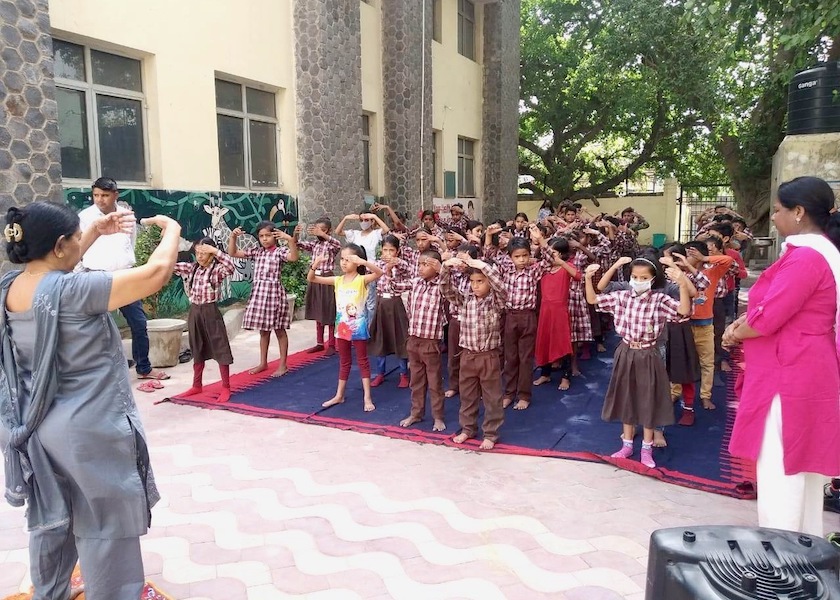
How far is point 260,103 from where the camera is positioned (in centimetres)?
898

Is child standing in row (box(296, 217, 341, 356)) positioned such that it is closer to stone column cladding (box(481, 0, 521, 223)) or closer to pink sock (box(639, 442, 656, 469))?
pink sock (box(639, 442, 656, 469))

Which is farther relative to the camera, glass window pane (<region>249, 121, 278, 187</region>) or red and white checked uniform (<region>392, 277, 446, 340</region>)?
glass window pane (<region>249, 121, 278, 187</region>)

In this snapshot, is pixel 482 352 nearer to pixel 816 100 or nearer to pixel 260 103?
pixel 260 103

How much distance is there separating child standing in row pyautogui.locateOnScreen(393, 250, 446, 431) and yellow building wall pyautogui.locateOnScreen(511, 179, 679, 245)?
1540 centimetres

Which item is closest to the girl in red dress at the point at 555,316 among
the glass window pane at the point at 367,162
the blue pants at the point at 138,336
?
the blue pants at the point at 138,336

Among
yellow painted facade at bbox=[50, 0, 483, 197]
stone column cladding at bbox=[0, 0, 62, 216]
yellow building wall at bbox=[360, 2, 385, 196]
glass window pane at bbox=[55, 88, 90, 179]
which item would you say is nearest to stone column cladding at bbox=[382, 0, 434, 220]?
yellow building wall at bbox=[360, 2, 385, 196]

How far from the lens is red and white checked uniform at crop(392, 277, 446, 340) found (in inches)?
184

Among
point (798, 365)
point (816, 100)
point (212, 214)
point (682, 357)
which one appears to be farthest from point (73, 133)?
point (816, 100)

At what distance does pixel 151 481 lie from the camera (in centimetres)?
233

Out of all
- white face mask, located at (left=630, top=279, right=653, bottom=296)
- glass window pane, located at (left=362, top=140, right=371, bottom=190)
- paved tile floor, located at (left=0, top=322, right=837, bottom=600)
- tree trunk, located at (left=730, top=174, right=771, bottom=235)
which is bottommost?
paved tile floor, located at (left=0, top=322, right=837, bottom=600)

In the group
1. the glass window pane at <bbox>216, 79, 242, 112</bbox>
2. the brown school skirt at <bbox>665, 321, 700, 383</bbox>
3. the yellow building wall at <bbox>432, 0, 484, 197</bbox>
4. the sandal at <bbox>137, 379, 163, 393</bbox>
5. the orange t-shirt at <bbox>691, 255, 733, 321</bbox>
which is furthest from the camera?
the yellow building wall at <bbox>432, 0, 484, 197</bbox>

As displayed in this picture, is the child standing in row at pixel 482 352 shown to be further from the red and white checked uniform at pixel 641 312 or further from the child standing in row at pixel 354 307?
the child standing in row at pixel 354 307

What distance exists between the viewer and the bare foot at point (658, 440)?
4.34 meters

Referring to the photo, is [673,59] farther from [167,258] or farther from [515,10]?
[167,258]
